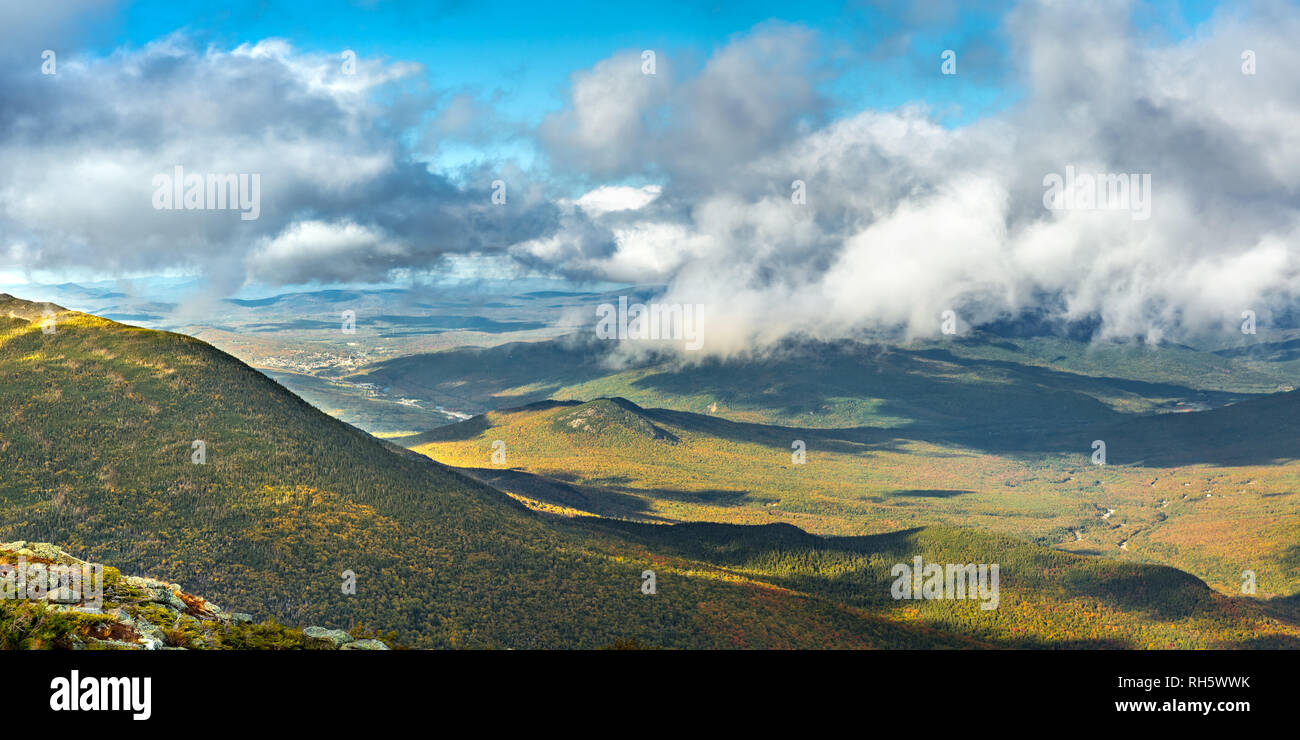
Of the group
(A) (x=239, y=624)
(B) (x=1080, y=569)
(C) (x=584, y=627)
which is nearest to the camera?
(A) (x=239, y=624)

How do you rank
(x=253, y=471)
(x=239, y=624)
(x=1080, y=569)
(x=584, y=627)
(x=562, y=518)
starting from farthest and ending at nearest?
(x=1080, y=569) < (x=562, y=518) < (x=253, y=471) < (x=584, y=627) < (x=239, y=624)

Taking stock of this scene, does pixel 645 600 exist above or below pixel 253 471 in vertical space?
below

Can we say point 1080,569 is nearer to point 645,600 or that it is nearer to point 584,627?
point 645,600

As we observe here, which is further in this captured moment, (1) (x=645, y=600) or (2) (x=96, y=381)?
(2) (x=96, y=381)
